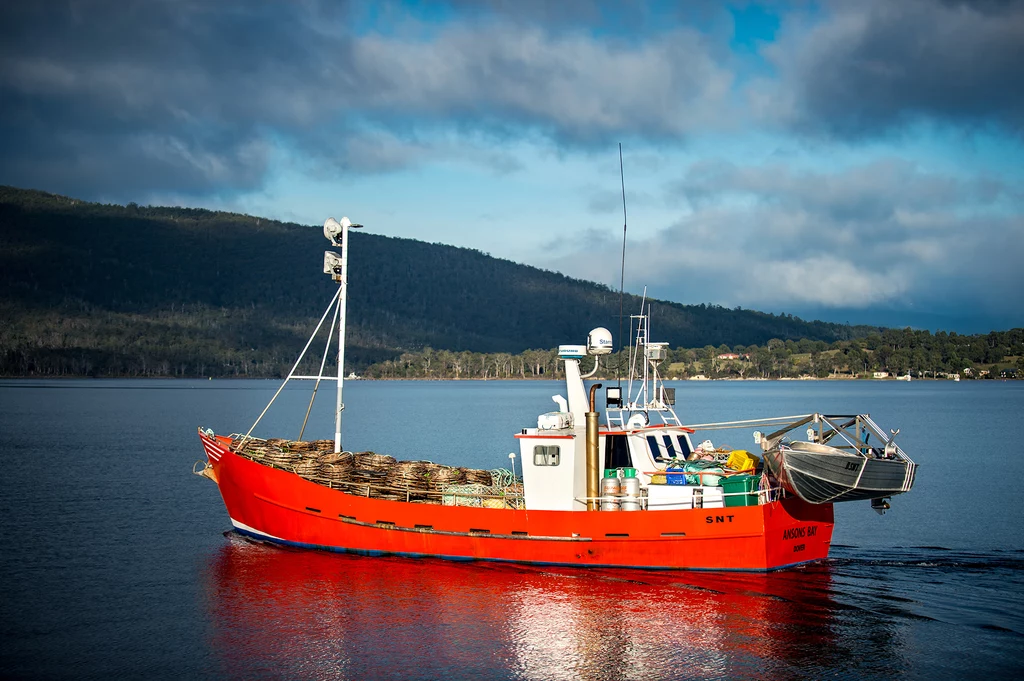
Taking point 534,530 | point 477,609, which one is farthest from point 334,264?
point 477,609

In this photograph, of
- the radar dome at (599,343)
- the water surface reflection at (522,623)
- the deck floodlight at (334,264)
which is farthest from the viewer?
the deck floodlight at (334,264)

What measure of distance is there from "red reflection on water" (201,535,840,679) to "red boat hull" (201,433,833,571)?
35 cm

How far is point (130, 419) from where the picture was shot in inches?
3073

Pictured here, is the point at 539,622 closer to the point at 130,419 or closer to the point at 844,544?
the point at 844,544

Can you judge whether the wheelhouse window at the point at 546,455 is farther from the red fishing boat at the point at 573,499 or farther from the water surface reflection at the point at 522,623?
the water surface reflection at the point at 522,623

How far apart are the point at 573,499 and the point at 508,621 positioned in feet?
13.2

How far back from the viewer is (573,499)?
21.1 metres

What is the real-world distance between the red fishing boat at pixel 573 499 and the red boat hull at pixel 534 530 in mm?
31

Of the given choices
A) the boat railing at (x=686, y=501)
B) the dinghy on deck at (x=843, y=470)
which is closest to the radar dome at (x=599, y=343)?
the boat railing at (x=686, y=501)

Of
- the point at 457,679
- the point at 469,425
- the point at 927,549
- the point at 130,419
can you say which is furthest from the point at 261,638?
the point at 130,419

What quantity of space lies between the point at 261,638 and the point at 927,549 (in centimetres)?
1767

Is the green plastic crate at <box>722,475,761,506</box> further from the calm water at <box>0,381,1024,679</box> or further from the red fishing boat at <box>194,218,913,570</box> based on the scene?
the calm water at <box>0,381,1024,679</box>

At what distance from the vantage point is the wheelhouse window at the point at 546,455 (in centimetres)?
2112

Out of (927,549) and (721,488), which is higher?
(721,488)
